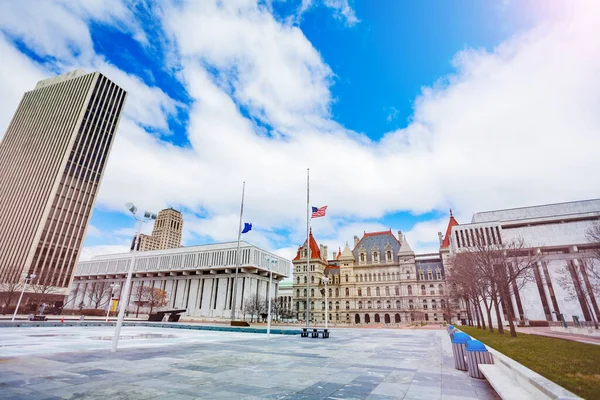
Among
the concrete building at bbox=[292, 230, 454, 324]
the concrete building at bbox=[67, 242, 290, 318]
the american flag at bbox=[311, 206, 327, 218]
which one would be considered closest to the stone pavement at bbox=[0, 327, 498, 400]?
the american flag at bbox=[311, 206, 327, 218]

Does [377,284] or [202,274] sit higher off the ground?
[202,274]

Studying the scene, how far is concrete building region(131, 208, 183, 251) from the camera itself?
17700 centimetres

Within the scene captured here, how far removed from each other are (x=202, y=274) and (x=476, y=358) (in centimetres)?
9536

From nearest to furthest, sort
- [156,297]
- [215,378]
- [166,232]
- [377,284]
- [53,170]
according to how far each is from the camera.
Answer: [215,378]
[53,170]
[156,297]
[377,284]
[166,232]

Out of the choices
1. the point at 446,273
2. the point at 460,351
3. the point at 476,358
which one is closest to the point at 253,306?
the point at 446,273

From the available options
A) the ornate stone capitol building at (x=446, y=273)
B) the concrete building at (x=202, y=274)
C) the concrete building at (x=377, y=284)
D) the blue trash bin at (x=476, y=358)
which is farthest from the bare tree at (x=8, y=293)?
the blue trash bin at (x=476, y=358)

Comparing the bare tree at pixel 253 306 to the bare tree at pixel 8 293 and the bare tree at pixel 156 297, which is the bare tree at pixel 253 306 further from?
the bare tree at pixel 8 293

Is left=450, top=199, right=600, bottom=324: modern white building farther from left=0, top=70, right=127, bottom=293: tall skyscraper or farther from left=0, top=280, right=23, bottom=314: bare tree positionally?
left=0, top=70, right=127, bottom=293: tall skyscraper

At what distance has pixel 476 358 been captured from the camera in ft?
29.6

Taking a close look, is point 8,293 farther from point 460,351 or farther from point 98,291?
point 460,351

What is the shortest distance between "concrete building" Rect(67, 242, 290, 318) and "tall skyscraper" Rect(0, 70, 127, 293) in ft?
76.8

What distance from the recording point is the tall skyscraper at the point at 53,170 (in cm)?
7850

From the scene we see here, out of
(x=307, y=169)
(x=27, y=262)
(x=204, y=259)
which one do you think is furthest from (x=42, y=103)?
(x=307, y=169)

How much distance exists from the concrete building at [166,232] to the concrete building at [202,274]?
6767cm
